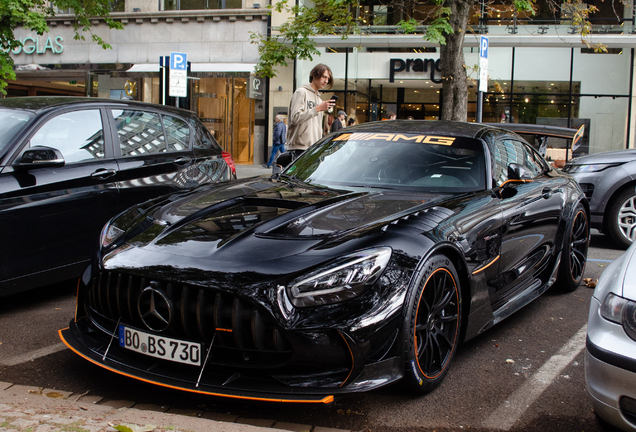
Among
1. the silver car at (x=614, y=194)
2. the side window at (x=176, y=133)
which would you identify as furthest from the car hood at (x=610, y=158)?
the side window at (x=176, y=133)

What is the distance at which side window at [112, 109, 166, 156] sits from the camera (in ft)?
17.6

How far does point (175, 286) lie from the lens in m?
2.78

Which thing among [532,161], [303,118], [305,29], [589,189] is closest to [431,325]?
[532,161]

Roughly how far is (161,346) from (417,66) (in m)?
19.3

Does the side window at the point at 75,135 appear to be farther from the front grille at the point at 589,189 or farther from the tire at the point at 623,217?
the tire at the point at 623,217

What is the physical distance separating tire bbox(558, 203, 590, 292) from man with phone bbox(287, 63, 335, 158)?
2.98m

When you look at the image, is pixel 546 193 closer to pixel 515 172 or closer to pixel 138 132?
pixel 515 172

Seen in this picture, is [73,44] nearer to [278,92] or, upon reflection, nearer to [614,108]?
[278,92]

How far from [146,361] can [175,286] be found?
16.4 inches

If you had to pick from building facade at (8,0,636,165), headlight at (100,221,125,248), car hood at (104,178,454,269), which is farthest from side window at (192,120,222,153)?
building facade at (8,0,636,165)

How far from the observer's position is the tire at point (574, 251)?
5.12 metres

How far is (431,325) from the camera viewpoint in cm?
312

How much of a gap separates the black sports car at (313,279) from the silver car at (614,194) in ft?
12.9

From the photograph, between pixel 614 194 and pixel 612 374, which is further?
pixel 614 194
